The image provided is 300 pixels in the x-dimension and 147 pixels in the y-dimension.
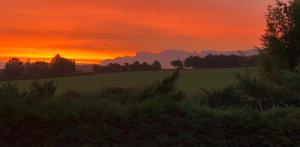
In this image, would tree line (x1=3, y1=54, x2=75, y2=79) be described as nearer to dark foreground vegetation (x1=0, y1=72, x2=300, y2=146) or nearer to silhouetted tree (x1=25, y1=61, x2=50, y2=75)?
silhouetted tree (x1=25, y1=61, x2=50, y2=75)

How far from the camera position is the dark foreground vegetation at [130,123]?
7.38 meters

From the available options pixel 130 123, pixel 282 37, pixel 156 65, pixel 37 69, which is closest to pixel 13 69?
pixel 37 69

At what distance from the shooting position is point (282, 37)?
39219mm

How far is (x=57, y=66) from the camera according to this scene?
62.1 meters

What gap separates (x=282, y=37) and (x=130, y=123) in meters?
33.7

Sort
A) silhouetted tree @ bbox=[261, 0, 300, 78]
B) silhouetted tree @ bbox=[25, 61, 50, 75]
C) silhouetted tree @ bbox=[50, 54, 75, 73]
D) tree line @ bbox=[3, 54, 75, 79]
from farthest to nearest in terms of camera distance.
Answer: silhouetted tree @ bbox=[50, 54, 75, 73], silhouetted tree @ bbox=[25, 61, 50, 75], tree line @ bbox=[3, 54, 75, 79], silhouetted tree @ bbox=[261, 0, 300, 78]

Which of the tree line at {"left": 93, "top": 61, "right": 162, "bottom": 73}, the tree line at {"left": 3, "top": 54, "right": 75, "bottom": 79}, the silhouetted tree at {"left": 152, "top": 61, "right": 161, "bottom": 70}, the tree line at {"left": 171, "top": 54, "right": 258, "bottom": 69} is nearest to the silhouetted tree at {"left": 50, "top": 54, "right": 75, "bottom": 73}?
the tree line at {"left": 3, "top": 54, "right": 75, "bottom": 79}

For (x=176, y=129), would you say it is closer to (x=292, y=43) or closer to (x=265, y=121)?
(x=265, y=121)

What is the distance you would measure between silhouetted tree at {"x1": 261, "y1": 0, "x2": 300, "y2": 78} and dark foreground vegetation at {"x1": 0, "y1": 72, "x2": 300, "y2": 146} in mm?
29068

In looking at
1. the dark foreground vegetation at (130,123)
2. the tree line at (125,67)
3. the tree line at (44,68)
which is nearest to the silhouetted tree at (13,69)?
the tree line at (44,68)

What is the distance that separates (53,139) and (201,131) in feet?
7.99

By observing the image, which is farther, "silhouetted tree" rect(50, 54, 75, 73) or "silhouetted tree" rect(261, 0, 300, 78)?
"silhouetted tree" rect(50, 54, 75, 73)

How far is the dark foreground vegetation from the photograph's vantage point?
7.38m

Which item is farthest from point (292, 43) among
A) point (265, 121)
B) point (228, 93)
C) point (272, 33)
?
point (265, 121)
